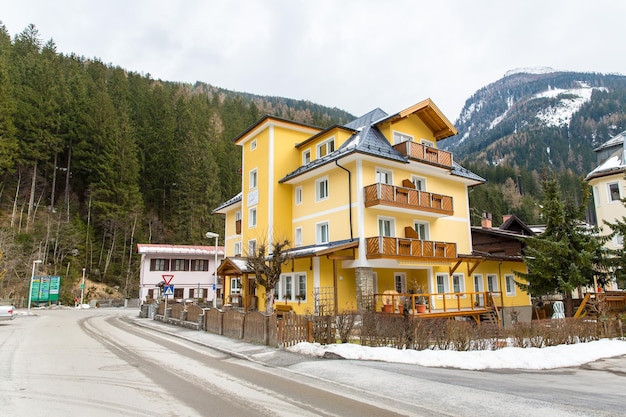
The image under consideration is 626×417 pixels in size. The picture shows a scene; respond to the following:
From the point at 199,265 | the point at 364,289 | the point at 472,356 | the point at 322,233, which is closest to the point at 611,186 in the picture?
the point at 322,233

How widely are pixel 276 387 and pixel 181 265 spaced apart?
43774 millimetres

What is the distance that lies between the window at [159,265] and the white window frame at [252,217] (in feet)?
74.4

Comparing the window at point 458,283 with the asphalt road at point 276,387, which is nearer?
the asphalt road at point 276,387

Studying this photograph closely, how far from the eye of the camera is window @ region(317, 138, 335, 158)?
2677cm

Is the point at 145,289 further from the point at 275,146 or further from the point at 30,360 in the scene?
the point at 30,360

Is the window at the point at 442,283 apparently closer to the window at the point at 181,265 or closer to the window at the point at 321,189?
the window at the point at 321,189

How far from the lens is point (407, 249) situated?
2241 cm

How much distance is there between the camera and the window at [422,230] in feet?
86.3

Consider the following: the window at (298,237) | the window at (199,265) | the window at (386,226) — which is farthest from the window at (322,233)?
the window at (199,265)

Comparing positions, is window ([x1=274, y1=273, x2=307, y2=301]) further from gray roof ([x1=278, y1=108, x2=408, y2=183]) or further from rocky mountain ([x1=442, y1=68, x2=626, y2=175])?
rocky mountain ([x1=442, y1=68, x2=626, y2=175])

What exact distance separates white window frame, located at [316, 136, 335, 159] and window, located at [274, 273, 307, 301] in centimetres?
830

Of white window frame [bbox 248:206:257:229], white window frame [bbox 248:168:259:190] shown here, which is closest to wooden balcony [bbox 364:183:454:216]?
white window frame [bbox 248:206:257:229]

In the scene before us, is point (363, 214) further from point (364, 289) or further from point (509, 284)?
point (509, 284)

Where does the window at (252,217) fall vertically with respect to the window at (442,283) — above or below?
above
